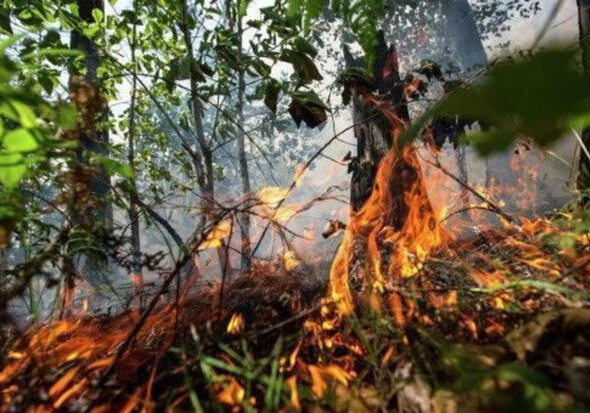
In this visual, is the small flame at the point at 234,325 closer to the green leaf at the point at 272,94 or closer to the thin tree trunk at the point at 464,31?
the green leaf at the point at 272,94

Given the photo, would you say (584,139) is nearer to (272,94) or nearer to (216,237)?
(272,94)

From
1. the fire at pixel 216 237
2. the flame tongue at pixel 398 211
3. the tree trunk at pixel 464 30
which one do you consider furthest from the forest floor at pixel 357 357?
the tree trunk at pixel 464 30

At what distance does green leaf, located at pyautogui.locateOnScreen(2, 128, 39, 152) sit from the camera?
1040mm

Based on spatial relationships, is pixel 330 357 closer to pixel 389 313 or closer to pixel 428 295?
pixel 389 313

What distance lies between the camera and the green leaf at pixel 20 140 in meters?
1.04

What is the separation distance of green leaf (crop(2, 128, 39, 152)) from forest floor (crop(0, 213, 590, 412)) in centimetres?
53

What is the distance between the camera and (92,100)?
140cm

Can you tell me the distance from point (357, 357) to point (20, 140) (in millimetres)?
1145

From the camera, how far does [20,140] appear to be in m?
1.05

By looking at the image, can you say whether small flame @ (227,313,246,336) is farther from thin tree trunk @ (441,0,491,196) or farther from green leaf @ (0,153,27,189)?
thin tree trunk @ (441,0,491,196)

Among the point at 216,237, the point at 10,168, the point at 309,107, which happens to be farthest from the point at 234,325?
the point at 309,107

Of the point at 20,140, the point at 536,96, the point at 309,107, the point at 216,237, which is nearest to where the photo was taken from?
the point at 536,96

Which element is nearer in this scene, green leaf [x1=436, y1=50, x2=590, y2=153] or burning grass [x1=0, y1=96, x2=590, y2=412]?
green leaf [x1=436, y1=50, x2=590, y2=153]

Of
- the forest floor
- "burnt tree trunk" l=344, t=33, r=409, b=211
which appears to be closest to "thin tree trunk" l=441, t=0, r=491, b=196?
"burnt tree trunk" l=344, t=33, r=409, b=211
